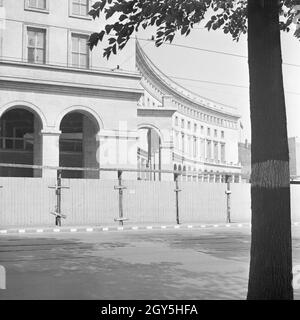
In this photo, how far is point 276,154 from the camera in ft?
15.1

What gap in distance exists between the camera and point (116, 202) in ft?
73.8

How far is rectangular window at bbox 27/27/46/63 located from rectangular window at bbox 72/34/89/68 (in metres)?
1.83

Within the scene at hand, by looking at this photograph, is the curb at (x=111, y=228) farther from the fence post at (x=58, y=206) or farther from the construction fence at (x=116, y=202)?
the fence post at (x=58, y=206)

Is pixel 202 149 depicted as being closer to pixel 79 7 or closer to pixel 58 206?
pixel 79 7

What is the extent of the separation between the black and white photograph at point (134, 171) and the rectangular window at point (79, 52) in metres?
0.09

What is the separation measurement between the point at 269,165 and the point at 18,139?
101 ft

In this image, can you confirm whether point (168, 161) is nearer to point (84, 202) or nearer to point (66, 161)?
point (66, 161)

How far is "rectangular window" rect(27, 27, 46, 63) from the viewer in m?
29.8

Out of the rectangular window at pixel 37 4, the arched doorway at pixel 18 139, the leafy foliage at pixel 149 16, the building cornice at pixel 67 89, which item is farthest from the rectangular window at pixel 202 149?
the leafy foliage at pixel 149 16

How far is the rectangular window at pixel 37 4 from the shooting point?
1167 inches

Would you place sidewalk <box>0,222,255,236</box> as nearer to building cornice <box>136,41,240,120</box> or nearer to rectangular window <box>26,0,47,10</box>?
building cornice <box>136,41,240,120</box>

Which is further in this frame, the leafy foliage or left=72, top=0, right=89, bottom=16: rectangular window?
left=72, top=0, right=89, bottom=16: rectangular window

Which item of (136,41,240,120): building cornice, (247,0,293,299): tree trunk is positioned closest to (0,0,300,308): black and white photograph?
(247,0,293,299): tree trunk
